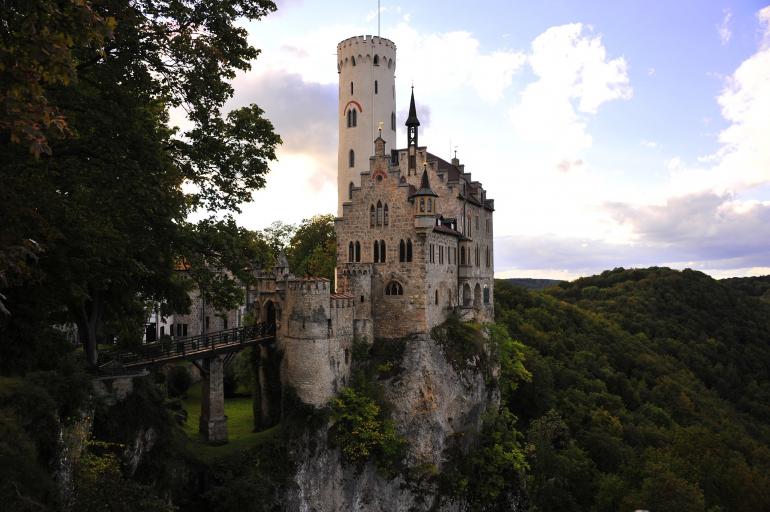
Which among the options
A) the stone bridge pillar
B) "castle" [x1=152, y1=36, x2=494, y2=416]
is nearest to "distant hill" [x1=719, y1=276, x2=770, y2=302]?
"castle" [x1=152, y1=36, x2=494, y2=416]

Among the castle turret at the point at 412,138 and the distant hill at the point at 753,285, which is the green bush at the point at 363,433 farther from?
the distant hill at the point at 753,285

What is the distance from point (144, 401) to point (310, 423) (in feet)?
35.4

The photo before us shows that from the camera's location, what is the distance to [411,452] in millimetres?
37625

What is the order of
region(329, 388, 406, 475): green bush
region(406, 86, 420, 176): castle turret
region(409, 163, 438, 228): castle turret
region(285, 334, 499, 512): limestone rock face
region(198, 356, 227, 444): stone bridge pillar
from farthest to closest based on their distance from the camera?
region(406, 86, 420, 176): castle turret → region(409, 163, 438, 228): castle turret → region(329, 388, 406, 475): green bush → region(285, 334, 499, 512): limestone rock face → region(198, 356, 227, 444): stone bridge pillar

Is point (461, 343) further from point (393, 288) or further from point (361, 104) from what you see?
point (361, 104)

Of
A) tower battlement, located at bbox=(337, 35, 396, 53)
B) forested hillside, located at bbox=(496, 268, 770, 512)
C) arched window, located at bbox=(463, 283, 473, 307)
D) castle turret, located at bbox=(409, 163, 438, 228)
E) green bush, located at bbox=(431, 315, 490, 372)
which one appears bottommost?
forested hillside, located at bbox=(496, 268, 770, 512)

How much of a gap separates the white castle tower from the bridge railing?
15.1 m

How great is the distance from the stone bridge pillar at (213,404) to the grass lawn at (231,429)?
553mm

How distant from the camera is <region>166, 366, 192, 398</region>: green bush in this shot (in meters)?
46.5

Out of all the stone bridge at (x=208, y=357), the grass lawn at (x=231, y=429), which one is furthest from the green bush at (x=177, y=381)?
the stone bridge at (x=208, y=357)

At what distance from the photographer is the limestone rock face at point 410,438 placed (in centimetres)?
3384

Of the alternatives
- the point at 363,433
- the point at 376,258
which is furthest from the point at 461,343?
the point at 363,433

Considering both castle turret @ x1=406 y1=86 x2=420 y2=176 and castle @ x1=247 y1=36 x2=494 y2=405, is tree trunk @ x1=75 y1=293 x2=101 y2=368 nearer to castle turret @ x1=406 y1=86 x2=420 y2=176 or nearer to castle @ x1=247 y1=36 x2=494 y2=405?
castle @ x1=247 y1=36 x2=494 y2=405

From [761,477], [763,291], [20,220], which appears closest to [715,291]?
[763,291]
